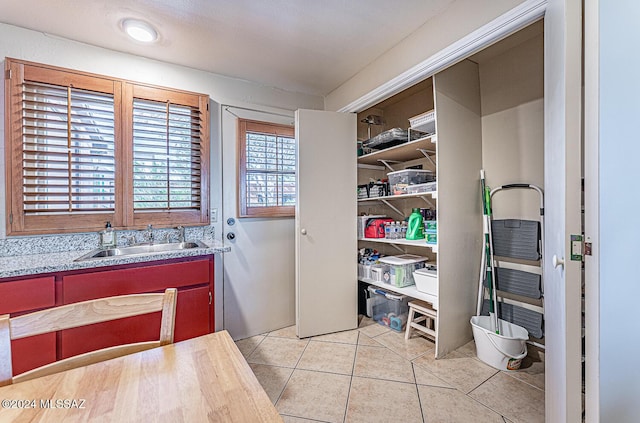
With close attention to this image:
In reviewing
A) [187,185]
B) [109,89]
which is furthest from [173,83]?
[187,185]

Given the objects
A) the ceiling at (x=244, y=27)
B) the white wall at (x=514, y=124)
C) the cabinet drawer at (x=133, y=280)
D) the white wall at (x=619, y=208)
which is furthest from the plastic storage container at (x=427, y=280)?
the ceiling at (x=244, y=27)

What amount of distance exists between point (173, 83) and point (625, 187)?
278cm

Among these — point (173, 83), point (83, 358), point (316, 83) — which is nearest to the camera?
point (83, 358)

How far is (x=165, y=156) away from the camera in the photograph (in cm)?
220

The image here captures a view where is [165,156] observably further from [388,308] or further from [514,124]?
[514,124]

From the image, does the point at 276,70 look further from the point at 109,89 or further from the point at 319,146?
the point at 109,89

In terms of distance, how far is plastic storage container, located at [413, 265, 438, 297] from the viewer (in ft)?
6.87

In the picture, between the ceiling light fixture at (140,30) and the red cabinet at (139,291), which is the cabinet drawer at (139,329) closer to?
the red cabinet at (139,291)

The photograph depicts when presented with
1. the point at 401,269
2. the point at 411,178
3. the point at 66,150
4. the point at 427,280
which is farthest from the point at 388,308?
the point at 66,150

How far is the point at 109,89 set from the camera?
200 centimetres

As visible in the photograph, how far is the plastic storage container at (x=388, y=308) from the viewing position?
8.39 feet

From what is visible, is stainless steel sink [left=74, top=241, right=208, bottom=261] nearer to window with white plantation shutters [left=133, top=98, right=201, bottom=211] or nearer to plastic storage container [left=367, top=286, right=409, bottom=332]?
window with white plantation shutters [left=133, top=98, right=201, bottom=211]

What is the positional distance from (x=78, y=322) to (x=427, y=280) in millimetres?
2065

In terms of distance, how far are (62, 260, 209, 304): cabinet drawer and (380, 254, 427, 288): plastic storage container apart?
60.2 inches
